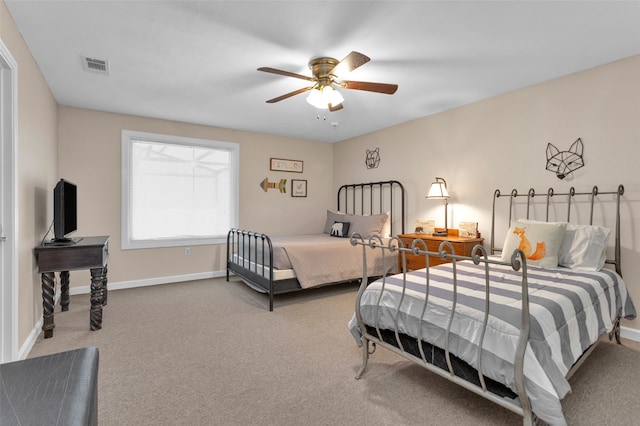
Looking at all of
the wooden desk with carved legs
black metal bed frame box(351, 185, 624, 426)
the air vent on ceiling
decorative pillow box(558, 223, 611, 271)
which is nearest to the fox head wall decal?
black metal bed frame box(351, 185, 624, 426)

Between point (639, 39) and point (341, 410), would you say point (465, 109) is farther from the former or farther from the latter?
point (341, 410)

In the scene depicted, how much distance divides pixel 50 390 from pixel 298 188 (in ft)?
16.2

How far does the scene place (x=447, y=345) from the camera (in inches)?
66.2

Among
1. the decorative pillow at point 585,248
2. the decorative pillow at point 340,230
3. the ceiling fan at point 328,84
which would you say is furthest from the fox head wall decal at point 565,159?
the decorative pillow at point 340,230

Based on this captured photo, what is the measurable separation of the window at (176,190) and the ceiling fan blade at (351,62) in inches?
122

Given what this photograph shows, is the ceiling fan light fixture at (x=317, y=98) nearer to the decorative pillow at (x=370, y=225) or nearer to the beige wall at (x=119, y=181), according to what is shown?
the decorative pillow at (x=370, y=225)

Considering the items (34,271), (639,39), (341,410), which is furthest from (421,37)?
(34,271)

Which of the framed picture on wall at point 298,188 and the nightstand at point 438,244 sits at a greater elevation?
the framed picture on wall at point 298,188

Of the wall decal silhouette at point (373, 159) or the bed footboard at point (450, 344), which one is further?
the wall decal silhouette at point (373, 159)

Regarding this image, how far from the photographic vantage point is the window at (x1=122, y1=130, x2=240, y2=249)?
4461mm

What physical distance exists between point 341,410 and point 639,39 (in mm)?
3451

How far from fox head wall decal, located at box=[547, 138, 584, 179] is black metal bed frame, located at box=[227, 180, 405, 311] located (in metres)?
1.92

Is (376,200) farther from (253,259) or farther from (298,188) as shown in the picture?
(253,259)

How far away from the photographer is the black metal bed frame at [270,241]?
3.64 metres
